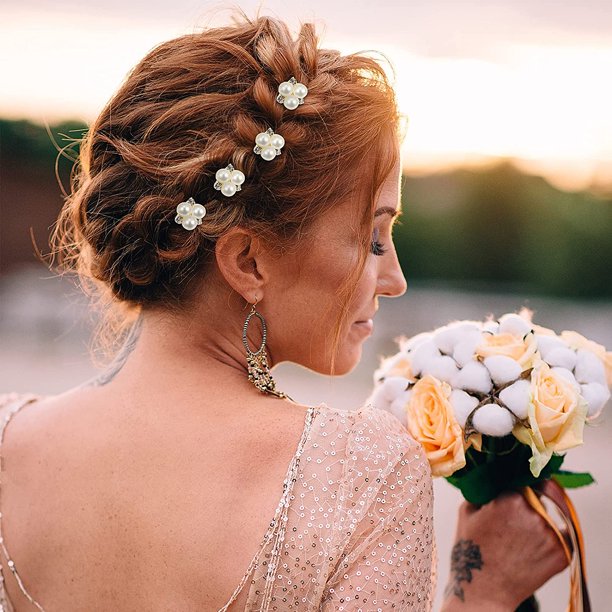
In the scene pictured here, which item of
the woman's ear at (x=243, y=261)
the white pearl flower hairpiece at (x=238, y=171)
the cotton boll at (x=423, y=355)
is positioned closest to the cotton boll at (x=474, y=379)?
the cotton boll at (x=423, y=355)

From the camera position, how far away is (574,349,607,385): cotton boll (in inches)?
79.3

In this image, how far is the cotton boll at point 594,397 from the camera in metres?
1.98

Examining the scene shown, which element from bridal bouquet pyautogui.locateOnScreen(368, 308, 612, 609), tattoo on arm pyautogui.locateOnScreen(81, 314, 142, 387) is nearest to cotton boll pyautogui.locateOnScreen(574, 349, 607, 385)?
bridal bouquet pyautogui.locateOnScreen(368, 308, 612, 609)

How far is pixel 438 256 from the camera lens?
65.8 feet

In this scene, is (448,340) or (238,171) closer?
(238,171)

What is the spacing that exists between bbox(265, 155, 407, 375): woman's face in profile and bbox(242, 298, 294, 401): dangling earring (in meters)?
0.03

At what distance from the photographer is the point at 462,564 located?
193cm

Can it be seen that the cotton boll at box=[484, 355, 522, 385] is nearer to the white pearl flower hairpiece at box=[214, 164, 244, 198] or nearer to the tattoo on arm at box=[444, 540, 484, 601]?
the tattoo on arm at box=[444, 540, 484, 601]

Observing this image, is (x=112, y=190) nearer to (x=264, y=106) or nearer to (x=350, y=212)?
(x=264, y=106)

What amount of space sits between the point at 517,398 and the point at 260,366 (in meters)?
0.60

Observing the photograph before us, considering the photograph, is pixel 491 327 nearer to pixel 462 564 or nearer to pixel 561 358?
pixel 561 358

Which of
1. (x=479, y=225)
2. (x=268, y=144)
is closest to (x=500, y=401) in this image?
(x=268, y=144)

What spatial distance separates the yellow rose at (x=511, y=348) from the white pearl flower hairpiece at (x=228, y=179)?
745 mm

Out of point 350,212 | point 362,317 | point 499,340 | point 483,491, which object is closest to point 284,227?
point 350,212
